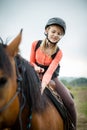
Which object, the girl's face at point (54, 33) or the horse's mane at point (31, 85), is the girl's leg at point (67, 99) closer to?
the girl's face at point (54, 33)

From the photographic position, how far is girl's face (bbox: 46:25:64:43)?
4.43m

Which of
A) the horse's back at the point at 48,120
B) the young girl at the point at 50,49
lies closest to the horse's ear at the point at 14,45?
the horse's back at the point at 48,120

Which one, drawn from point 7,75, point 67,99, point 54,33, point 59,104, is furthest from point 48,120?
point 54,33

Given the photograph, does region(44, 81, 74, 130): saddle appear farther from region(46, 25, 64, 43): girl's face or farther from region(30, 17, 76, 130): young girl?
region(46, 25, 64, 43): girl's face

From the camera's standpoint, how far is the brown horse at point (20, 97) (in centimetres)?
296

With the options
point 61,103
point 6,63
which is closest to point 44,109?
point 61,103

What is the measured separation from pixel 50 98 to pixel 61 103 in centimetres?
29

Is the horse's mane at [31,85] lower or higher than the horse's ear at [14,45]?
lower

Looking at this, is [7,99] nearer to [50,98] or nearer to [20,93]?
[20,93]

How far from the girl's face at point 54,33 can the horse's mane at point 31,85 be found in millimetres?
976

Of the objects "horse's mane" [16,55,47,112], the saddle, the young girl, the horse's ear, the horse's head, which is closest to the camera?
the horse's head

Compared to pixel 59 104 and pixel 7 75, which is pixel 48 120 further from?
pixel 7 75

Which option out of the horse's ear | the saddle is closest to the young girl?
the saddle

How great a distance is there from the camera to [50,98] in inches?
169
